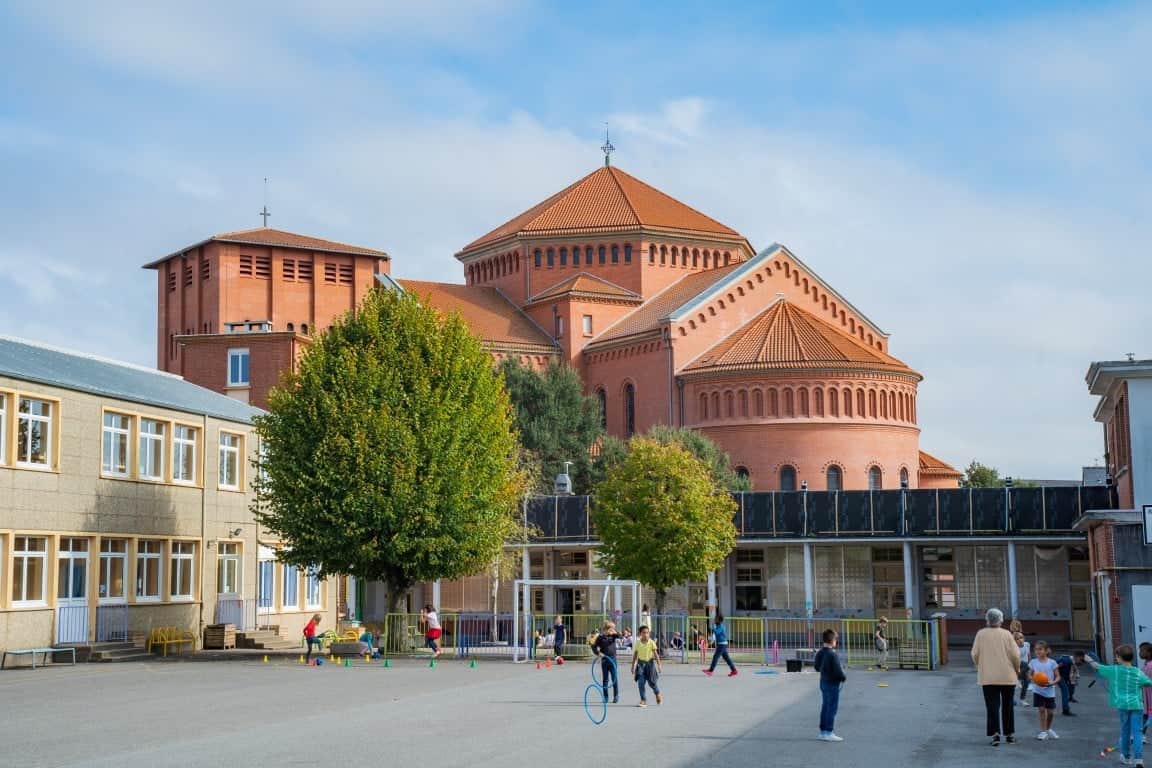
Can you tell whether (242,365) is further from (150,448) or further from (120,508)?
(120,508)

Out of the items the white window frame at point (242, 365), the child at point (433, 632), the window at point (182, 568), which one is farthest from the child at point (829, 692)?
the white window frame at point (242, 365)

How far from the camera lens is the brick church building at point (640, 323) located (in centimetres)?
6619

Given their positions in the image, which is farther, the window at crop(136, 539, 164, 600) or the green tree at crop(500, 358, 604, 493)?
the green tree at crop(500, 358, 604, 493)

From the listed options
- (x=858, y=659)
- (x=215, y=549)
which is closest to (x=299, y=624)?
(x=215, y=549)

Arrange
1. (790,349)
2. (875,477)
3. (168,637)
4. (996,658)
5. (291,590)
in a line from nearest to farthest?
(996,658)
(168,637)
(291,590)
(875,477)
(790,349)

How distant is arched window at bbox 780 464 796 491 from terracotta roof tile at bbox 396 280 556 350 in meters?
16.7

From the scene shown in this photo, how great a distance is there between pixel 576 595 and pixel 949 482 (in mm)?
28379

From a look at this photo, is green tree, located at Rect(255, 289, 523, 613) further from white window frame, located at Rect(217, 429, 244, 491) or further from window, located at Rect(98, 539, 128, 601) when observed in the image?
white window frame, located at Rect(217, 429, 244, 491)

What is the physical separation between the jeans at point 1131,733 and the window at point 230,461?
104 ft

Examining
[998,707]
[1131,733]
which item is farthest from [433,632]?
[1131,733]

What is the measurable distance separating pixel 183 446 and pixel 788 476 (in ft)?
110

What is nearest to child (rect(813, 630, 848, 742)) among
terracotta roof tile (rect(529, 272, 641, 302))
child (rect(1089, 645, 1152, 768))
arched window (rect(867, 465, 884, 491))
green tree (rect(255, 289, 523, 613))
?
child (rect(1089, 645, 1152, 768))

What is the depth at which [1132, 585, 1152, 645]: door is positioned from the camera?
29.8m

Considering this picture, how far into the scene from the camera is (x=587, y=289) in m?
78.1
